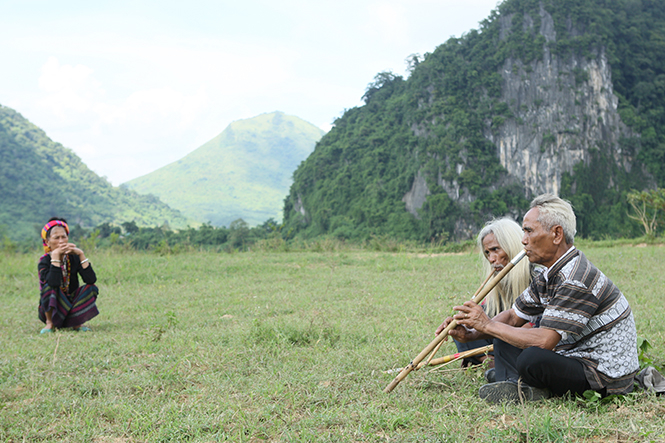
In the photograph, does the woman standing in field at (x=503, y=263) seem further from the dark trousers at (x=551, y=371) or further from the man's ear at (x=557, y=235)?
the man's ear at (x=557, y=235)

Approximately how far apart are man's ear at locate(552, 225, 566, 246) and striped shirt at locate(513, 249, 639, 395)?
0.08 metres

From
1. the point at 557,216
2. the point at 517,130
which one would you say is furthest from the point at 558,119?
the point at 557,216

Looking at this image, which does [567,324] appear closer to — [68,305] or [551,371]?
[551,371]

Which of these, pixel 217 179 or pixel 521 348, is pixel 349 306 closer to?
pixel 521 348

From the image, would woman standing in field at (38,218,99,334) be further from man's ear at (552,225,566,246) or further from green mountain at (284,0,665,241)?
green mountain at (284,0,665,241)

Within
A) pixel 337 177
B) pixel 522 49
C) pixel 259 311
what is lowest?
pixel 259 311

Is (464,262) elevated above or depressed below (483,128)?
below

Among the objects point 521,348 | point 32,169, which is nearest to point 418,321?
point 521,348

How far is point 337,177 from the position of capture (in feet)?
202

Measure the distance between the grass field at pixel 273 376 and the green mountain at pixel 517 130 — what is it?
154ft

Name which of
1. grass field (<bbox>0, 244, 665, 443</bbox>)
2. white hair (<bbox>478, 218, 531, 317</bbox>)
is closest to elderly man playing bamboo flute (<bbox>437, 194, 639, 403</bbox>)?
grass field (<bbox>0, 244, 665, 443</bbox>)

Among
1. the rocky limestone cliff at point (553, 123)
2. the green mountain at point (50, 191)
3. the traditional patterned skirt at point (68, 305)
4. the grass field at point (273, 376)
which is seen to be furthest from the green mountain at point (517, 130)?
the traditional patterned skirt at point (68, 305)

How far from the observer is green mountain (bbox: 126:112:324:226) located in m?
128

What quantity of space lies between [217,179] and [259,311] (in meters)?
145
